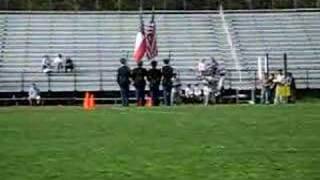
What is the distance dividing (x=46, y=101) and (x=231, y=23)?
14.1 meters

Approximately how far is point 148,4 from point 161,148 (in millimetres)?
41128

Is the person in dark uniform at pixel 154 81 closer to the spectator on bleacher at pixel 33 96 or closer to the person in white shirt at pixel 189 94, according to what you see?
the person in white shirt at pixel 189 94

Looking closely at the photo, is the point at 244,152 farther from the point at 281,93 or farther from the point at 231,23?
the point at 231,23

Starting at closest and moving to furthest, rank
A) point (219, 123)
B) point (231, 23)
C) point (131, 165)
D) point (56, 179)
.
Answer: point (56, 179) → point (131, 165) → point (219, 123) → point (231, 23)

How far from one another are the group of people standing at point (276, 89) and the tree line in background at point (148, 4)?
17.0 meters

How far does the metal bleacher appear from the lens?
147ft

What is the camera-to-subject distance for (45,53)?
158 feet

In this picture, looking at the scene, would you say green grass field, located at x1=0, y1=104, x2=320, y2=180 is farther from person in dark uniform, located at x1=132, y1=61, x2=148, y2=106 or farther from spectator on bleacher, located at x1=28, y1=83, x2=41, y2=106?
spectator on bleacher, located at x1=28, y1=83, x2=41, y2=106

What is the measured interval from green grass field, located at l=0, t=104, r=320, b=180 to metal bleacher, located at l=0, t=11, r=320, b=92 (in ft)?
68.5

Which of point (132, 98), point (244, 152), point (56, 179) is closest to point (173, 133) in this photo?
point (244, 152)

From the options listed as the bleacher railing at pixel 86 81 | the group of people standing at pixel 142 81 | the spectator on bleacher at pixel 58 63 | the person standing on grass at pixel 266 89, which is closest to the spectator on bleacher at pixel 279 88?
the person standing on grass at pixel 266 89

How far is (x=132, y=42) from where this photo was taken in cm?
4956

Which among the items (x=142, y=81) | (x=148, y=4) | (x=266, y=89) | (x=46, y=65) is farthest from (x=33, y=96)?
(x=148, y=4)

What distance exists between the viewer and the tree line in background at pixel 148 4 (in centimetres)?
5572
